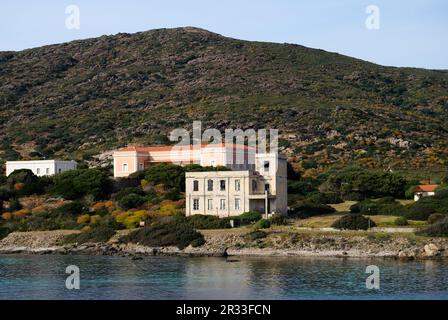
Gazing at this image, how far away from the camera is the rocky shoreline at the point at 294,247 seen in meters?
65.6

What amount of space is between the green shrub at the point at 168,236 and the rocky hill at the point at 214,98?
1557 inches

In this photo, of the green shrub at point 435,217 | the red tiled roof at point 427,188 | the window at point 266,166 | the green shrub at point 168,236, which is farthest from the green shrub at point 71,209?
the green shrub at point 435,217

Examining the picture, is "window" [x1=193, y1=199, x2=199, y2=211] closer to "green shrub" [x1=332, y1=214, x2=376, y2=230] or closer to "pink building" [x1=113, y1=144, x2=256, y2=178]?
"pink building" [x1=113, y1=144, x2=256, y2=178]

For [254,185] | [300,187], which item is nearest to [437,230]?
[254,185]

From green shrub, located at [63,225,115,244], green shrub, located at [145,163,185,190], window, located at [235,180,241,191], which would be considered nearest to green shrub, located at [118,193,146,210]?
green shrub, located at [145,163,185,190]

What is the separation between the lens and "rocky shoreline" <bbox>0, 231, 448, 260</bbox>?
215 feet

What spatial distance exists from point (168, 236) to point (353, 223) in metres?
14.4

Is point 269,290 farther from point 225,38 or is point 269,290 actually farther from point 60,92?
point 225,38

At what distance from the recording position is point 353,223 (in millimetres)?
71375

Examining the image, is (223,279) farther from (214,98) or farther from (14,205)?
(214,98)

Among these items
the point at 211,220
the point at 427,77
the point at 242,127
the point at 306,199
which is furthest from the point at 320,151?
the point at 427,77

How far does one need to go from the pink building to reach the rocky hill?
1751cm

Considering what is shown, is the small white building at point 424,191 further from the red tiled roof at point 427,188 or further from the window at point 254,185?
the window at point 254,185

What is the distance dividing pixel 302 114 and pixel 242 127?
35.4 feet
